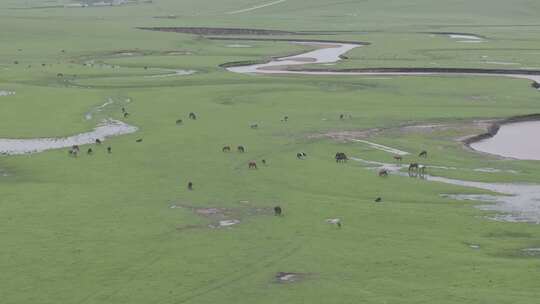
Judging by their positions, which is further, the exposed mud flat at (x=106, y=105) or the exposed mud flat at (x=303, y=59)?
the exposed mud flat at (x=303, y=59)

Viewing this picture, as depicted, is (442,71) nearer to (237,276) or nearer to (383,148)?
(383,148)

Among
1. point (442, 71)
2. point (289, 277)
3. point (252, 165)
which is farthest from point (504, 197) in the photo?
point (442, 71)

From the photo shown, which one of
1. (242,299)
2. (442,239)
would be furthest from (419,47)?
(242,299)

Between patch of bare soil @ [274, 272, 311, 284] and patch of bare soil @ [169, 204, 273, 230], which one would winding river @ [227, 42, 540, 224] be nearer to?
patch of bare soil @ [169, 204, 273, 230]

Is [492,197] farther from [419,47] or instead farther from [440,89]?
[419,47]

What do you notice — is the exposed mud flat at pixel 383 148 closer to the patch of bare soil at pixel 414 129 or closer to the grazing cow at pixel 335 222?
the patch of bare soil at pixel 414 129

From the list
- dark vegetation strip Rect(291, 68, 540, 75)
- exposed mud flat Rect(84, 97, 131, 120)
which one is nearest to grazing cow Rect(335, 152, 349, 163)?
exposed mud flat Rect(84, 97, 131, 120)

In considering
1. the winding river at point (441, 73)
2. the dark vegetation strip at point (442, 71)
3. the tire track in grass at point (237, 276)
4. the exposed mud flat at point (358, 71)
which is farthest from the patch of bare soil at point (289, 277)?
the dark vegetation strip at point (442, 71)
